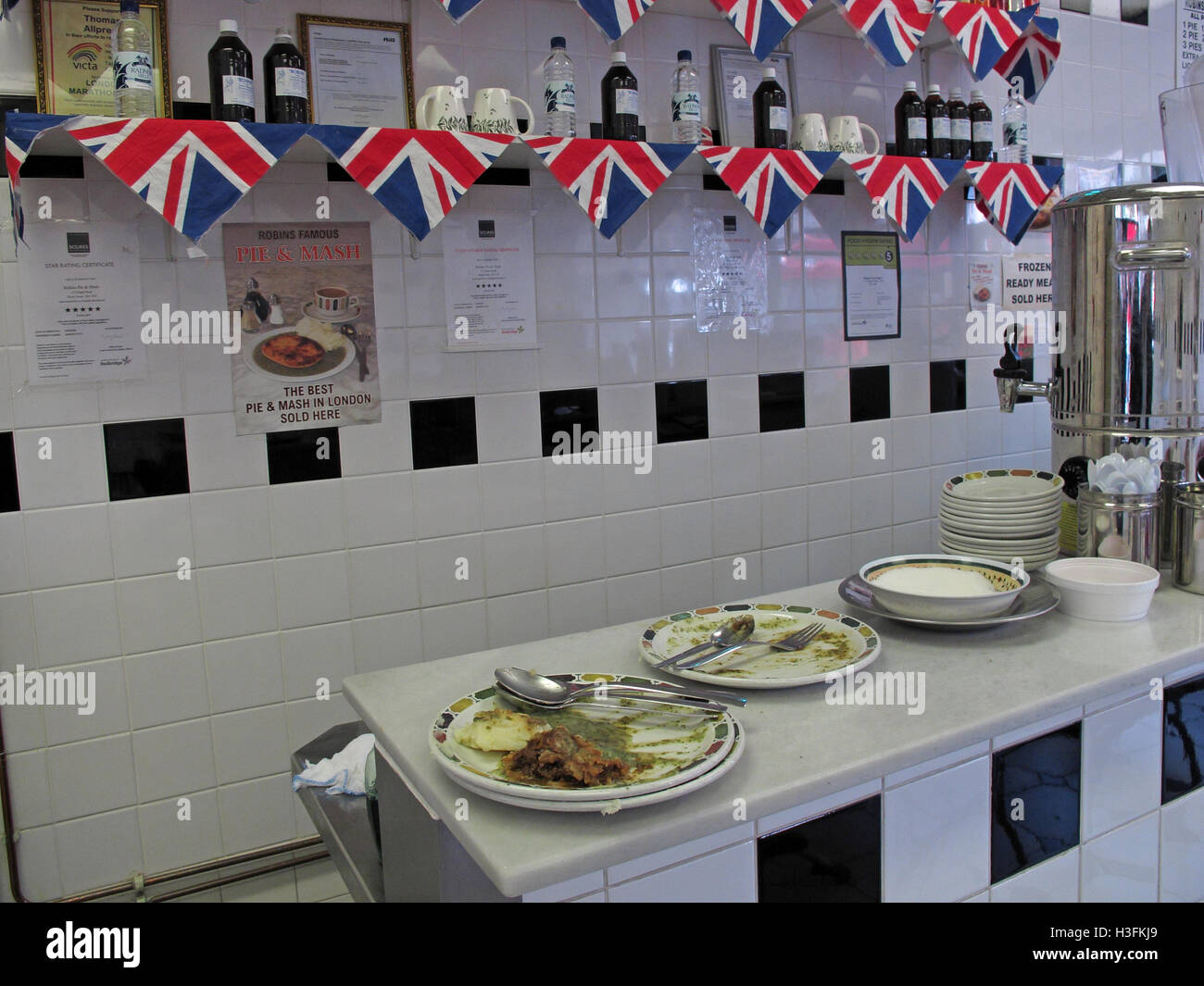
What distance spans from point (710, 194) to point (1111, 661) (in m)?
1.66

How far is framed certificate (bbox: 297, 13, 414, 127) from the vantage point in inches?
83.9

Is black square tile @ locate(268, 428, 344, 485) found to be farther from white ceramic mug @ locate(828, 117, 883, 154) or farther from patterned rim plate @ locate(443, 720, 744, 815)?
white ceramic mug @ locate(828, 117, 883, 154)

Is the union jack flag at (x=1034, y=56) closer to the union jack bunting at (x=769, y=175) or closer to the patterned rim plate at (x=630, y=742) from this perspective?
the union jack bunting at (x=769, y=175)

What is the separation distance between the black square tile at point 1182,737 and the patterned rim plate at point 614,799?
0.88m

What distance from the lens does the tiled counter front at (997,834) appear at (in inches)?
45.4

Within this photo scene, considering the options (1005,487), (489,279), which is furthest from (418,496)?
(1005,487)

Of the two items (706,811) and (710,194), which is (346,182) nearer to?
(710,194)

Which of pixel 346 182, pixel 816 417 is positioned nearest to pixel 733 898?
pixel 346 182

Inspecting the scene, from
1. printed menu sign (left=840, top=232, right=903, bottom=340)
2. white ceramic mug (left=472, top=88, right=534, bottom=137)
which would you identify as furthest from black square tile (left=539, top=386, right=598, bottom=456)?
printed menu sign (left=840, top=232, right=903, bottom=340)

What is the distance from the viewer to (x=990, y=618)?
1.50 metres

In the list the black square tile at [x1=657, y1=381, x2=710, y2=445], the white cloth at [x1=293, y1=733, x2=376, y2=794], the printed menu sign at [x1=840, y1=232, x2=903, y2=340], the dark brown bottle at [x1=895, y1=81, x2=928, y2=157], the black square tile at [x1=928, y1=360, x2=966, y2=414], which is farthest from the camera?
the black square tile at [x1=928, y1=360, x2=966, y2=414]

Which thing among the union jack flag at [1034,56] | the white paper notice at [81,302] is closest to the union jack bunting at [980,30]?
the union jack flag at [1034,56]

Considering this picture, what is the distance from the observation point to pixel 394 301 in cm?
227

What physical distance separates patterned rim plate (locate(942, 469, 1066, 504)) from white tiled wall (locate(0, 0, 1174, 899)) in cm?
48
